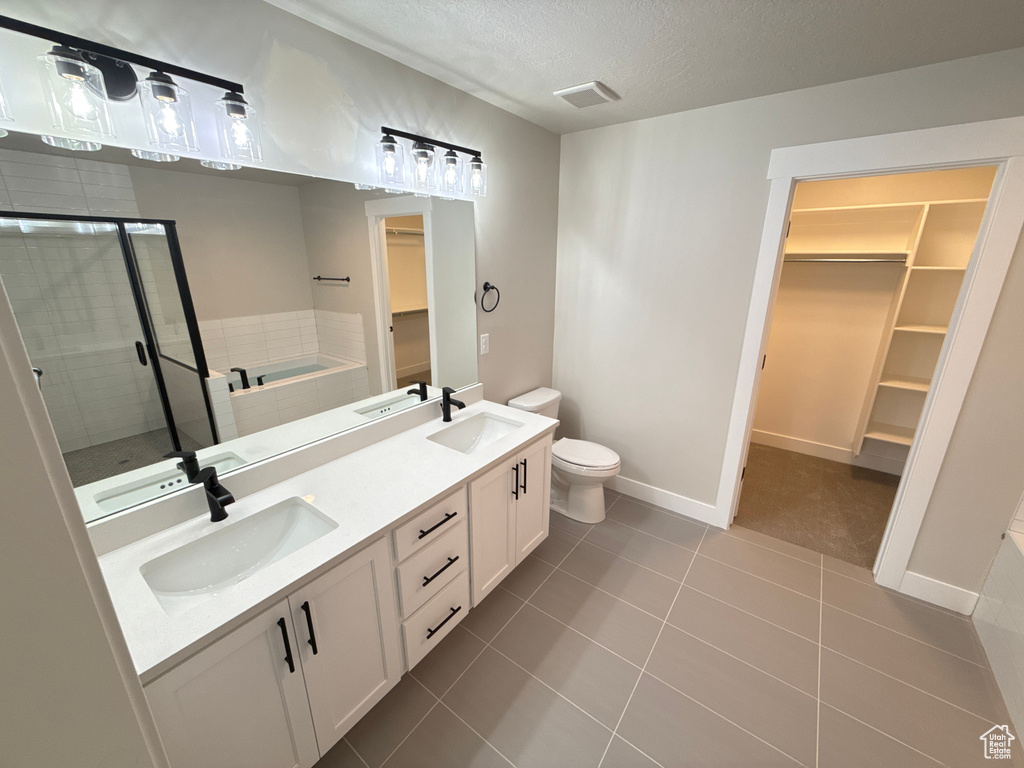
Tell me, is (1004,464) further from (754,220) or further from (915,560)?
(754,220)

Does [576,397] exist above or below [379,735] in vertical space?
above

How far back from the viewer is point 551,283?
282 cm

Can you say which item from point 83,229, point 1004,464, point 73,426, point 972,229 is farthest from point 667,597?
point 972,229

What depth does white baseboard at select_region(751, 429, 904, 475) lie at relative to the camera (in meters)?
3.19

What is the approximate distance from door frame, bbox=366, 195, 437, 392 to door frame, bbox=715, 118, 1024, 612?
65.3 inches

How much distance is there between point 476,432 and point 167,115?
1.65m

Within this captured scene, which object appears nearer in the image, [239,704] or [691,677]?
[239,704]

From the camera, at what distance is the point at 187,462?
1.31 meters

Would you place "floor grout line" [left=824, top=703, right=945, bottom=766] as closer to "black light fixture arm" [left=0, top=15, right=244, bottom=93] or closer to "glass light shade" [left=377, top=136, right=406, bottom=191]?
"glass light shade" [left=377, top=136, right=406, bottom=191]

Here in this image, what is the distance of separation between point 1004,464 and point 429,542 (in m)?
2.39

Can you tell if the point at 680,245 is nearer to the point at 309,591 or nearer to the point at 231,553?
the point at 309,591

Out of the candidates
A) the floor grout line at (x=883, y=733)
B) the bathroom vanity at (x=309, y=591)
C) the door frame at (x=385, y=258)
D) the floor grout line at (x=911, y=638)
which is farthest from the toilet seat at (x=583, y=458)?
the floor grout line at (x=883, y=733)

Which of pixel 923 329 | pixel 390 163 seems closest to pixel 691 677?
pixel 390 163

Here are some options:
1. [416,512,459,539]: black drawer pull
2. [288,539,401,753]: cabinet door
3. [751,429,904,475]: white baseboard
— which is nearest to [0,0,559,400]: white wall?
[416,512,459,539]: black drawer pull
